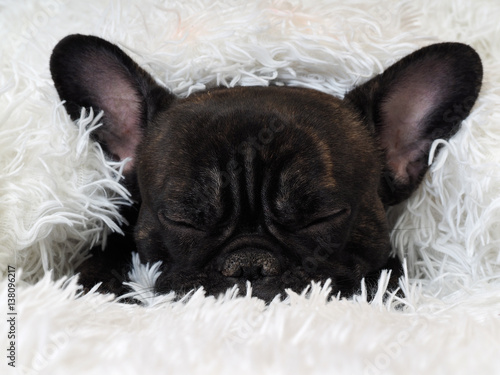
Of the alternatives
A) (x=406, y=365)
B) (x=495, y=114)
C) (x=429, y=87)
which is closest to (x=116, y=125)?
(x=429, y=87)

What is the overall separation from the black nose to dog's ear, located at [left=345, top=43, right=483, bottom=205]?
429mm

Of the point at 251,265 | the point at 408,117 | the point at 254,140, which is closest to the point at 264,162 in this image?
the point at 254,140

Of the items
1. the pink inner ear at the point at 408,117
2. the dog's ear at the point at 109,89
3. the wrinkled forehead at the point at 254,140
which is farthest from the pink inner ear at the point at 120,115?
the pink inner ear at the point at 408,117

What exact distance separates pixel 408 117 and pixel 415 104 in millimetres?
36

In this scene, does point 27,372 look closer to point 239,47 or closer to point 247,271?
point 247,271

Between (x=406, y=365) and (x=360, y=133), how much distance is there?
2.47ft

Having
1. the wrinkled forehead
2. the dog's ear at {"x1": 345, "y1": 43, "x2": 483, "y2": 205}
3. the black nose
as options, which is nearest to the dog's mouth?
the black nose

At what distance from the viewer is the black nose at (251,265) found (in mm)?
1091

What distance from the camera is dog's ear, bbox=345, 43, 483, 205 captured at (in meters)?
1.36

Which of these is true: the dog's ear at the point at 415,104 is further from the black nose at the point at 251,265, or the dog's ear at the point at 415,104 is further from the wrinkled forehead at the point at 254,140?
the black nose at the point at 251,265

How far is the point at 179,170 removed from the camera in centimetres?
119

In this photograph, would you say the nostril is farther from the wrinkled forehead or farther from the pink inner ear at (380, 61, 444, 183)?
the pink inner ear at (380, 61, 444, 183)

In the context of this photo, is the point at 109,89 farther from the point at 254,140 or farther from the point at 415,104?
the point at 415,104

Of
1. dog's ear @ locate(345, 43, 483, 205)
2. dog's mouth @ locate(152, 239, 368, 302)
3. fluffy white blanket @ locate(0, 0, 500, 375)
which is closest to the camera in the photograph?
fluffy white blanket @ locate(0, 0, 500, 375)
